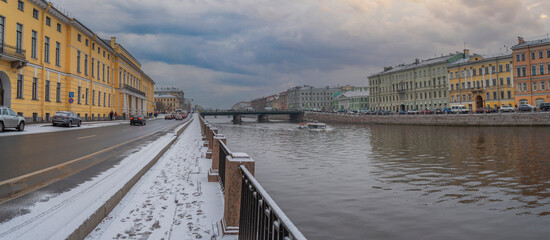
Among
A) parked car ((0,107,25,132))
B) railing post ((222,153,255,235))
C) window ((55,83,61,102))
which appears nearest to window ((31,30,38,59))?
window ((55,83,61,102))

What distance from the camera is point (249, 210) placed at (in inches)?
153

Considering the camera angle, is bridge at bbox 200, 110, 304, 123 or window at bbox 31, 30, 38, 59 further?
bridge at bbox 200, 110, 304, 123

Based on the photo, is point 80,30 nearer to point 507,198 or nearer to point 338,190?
point 338,190

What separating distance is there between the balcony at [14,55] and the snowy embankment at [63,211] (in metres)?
26.9

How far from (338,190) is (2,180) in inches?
396

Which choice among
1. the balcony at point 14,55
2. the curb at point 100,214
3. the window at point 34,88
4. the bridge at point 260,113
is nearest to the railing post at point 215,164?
the curb at point 100,214

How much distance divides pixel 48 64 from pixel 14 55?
7.11m

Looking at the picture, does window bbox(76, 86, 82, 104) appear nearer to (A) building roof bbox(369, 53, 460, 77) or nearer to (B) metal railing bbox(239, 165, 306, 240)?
(B) metal railing bbox(239, 165, 306, 240)

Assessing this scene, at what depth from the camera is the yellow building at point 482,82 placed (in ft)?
232

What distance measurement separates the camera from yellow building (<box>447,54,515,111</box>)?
7056 centimetres

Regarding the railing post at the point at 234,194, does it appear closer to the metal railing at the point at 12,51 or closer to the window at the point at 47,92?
the metal railing at the point at 12,51

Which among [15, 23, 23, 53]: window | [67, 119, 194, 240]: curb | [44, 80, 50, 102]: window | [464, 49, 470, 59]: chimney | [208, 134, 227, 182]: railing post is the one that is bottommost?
[67, 119, 194, 240]: curb

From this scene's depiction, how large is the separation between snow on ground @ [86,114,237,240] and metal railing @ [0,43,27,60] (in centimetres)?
2655

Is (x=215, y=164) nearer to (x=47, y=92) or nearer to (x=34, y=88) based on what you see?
(x=34, y=88)
